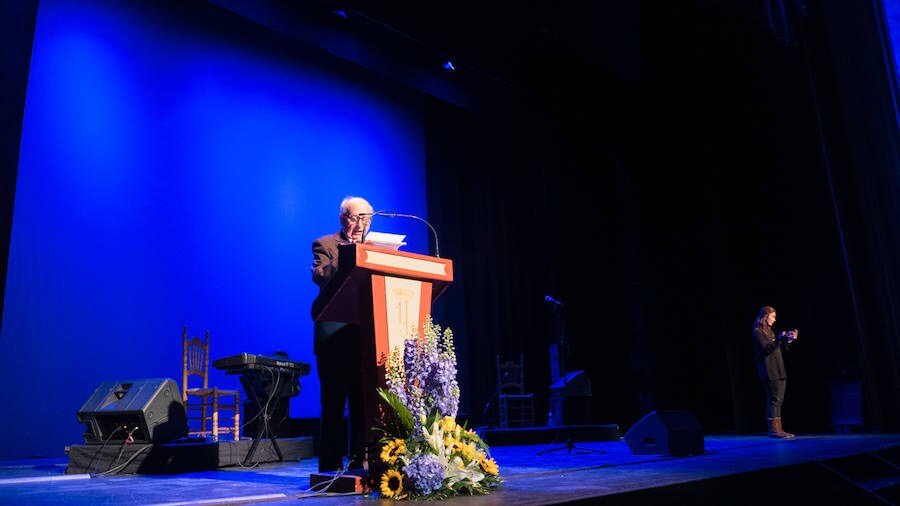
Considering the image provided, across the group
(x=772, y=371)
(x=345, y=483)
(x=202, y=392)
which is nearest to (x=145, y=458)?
(x=202, y=392)

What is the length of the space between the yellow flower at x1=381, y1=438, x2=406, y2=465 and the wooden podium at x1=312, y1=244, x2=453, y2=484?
4.8 inches

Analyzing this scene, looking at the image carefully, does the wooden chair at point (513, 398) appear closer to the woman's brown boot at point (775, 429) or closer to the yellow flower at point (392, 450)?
the woman's brown boot at point (775, 429)

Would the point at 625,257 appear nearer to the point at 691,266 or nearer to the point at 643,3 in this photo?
the point at 691,266

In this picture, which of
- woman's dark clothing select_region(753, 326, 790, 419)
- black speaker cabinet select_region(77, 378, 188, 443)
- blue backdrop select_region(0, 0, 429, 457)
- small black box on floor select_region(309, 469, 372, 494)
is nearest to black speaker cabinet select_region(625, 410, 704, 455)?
woman's dark clothing select_region(753, 326, 790, 419)

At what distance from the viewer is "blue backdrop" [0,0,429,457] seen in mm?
5559

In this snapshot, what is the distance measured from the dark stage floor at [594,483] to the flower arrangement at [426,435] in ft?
0.31

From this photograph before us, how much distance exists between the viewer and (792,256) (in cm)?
771

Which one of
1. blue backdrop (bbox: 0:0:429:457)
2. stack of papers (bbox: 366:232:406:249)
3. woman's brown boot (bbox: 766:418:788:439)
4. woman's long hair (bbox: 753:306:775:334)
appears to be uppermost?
blue backdrop (bbox: 0:0:429:457)

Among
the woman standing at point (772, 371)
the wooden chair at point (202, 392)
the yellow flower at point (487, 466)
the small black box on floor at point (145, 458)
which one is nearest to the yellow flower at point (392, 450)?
the yellow flower at point (487, 466)

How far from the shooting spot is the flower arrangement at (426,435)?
2.21 metres

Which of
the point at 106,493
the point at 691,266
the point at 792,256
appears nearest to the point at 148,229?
the point at 106,493

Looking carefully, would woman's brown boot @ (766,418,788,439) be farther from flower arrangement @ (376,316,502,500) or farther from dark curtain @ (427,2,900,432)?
flower arrangement @ (376,316,502,500)

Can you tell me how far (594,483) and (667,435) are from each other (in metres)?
1.78

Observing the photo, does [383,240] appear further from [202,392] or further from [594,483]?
[202,392]
